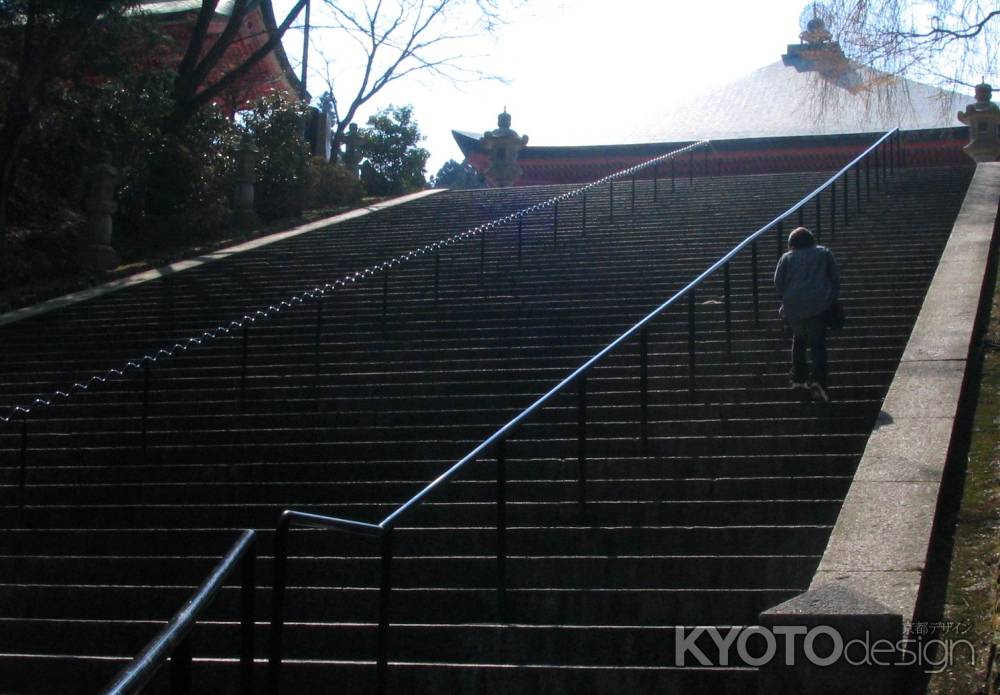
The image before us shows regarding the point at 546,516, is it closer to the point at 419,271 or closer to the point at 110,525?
the point at 110,525

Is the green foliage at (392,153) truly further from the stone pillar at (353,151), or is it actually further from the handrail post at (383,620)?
the handrail post at (383,620)

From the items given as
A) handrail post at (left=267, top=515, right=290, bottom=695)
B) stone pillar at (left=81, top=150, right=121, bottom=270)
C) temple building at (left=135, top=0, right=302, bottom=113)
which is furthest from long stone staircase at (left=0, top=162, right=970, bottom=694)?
temple building at (left=135, top=0, right=302, bottom=113)

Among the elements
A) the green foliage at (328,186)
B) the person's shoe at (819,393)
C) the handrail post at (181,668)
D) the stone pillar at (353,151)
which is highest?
the stone pillar at (353,151)

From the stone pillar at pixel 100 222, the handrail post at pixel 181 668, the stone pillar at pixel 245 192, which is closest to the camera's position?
the handrail post at pixel 181 668

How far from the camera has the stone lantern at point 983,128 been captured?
2389 centimetres

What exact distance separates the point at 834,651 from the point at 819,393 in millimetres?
4064

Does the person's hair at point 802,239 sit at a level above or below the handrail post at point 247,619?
above

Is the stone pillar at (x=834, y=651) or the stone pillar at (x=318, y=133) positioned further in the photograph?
the stone pillar at (x=318, y=133)

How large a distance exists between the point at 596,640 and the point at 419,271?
977 cm

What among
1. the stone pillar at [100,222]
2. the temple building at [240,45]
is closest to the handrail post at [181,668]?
the stone pillar at [100,222]

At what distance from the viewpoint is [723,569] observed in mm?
6273

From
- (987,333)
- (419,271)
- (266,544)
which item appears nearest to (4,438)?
(266,544)

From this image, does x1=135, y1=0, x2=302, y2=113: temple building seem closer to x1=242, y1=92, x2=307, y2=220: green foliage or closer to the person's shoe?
x1=242, y1=92, x2=307, y2=220: green foliage

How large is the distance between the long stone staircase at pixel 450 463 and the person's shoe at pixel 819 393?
6.5 inches
